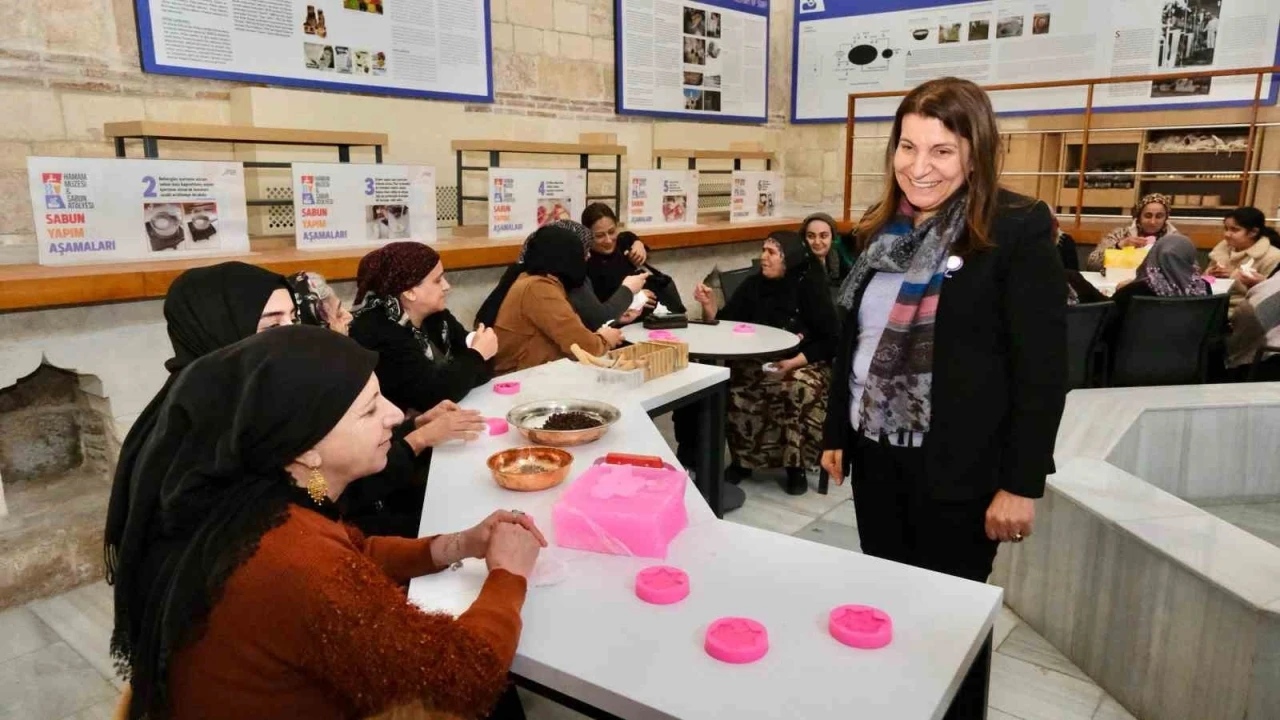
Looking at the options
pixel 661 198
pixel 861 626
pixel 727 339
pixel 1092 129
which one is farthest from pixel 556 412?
pixel 1092 129

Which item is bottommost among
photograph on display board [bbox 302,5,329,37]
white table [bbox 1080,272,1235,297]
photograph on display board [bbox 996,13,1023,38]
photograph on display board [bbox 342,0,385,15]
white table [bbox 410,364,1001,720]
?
white table [bbox 410,364,1001,720]

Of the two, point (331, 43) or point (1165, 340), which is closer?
point (1165, 340)

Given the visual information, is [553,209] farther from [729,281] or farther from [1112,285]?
[1112,285]

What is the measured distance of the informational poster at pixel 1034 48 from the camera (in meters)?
5.76

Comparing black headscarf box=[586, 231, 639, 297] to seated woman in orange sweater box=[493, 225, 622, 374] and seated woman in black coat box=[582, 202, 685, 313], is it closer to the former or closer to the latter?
seated woman in black coat box=[582, 202, 685, 313]

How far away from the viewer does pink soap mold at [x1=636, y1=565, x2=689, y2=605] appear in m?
1.22

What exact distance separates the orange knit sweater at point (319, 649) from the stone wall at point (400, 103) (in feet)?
10.6

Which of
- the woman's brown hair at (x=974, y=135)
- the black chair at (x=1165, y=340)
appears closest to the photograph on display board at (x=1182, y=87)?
the black chair at (x=1165, y=340)

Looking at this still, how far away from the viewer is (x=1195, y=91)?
5.95m

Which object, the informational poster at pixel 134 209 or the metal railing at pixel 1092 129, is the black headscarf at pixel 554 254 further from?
the metal railing at pixel 1092 129

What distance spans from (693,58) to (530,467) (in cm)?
586

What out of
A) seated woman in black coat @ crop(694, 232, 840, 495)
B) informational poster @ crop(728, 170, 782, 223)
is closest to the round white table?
seated woman in black coat @ crop(694, 232, 840, 495)

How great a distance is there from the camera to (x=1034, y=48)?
650 cm

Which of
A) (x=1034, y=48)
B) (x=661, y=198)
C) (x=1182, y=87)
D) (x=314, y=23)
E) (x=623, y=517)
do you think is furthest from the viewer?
(x=1034, y=48)
